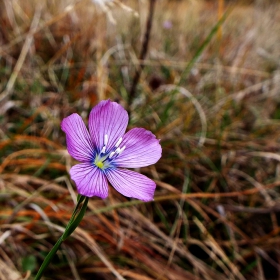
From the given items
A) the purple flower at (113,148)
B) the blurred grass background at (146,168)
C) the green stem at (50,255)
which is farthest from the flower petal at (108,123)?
the blurred grass background at (146,168)

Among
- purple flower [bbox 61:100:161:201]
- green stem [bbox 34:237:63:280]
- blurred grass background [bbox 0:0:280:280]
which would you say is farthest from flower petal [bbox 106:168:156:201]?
blurred grass background [bbox 0:0:280:280]

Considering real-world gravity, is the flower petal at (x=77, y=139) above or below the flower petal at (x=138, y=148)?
above

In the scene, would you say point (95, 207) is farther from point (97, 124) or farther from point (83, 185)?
point (83, 185)

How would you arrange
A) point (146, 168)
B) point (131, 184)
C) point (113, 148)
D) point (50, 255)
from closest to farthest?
point (50, 255) < point (131, 184) < point (113, 148) < point (146, 168)

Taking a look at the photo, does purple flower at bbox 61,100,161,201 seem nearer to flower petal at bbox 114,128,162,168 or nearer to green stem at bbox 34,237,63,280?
flower petal at bbox 114,128,162,168

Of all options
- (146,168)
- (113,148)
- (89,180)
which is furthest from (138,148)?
(146,168)

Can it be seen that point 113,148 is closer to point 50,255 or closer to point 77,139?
point 77,139

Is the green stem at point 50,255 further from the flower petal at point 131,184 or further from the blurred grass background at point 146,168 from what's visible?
the blurred grass background at point 146,168
